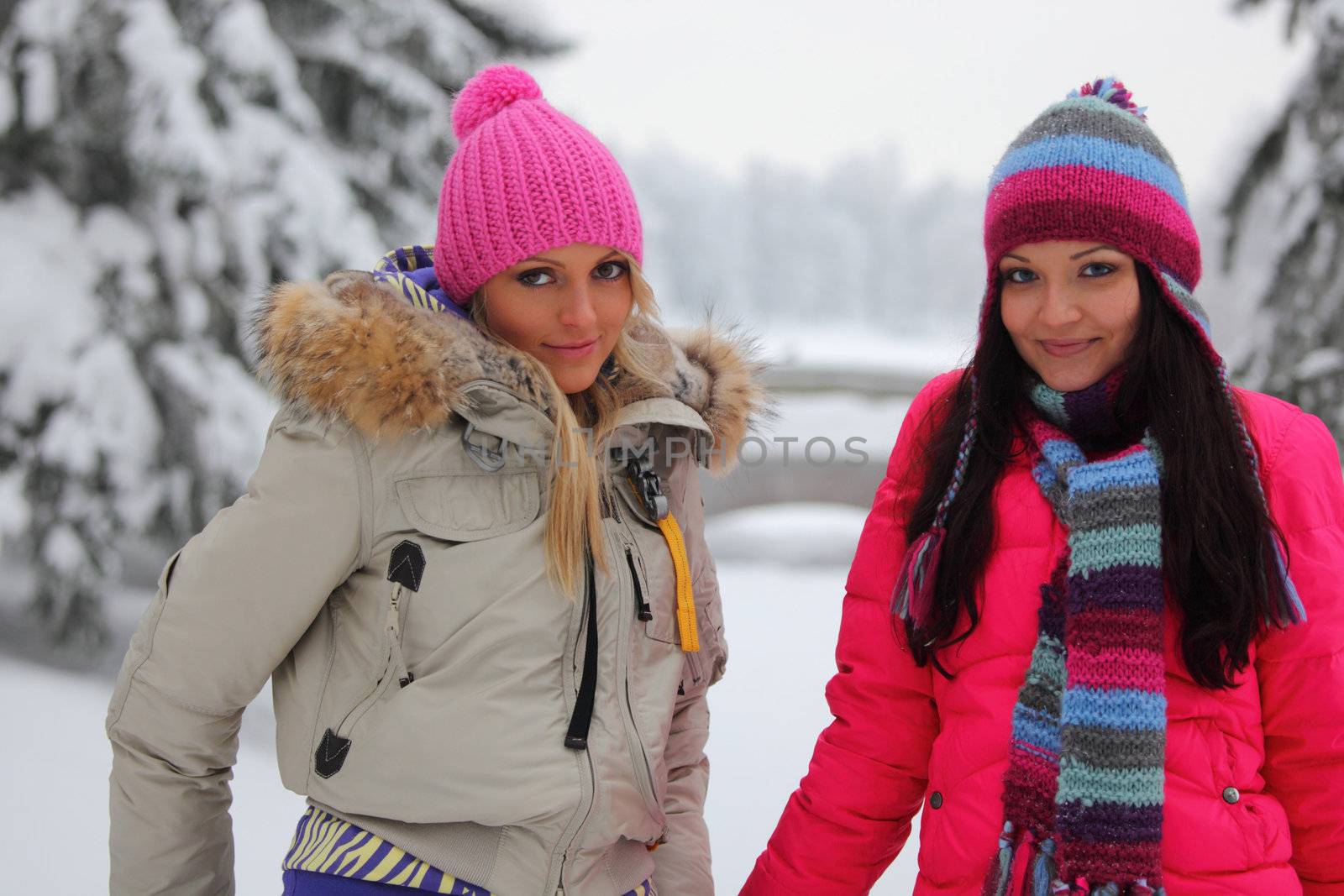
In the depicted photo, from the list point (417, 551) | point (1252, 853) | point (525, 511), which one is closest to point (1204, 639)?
point (1252, 853)

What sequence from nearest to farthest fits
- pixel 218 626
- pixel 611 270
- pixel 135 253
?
1. pixel 218 626
2. pixel 611 270
3. pixel 135 253

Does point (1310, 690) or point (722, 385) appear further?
point (722, 385)

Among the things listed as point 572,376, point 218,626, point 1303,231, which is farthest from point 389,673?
point 1303,231

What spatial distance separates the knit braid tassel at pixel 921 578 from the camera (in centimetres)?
178

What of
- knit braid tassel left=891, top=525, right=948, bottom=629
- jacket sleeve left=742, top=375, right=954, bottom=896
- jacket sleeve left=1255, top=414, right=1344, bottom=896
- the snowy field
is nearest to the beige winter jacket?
jacket sleeve left=742, top=375, right=954, bottom=896

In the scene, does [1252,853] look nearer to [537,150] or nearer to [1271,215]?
[537,150]

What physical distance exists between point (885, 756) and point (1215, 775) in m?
0.55

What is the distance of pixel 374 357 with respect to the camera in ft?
5.16

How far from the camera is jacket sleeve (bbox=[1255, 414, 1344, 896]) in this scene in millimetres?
1596

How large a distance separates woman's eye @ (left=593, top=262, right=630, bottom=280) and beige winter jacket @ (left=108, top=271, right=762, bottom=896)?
271 millimetres

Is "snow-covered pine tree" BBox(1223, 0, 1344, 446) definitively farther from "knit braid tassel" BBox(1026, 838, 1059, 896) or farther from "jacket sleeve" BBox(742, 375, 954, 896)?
"knit braid tassel" BBox(1026, 838, 1059, 896)

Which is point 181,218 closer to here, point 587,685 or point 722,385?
point 722,385

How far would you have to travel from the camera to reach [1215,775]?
5.22ft

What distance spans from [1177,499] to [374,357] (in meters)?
1.32
